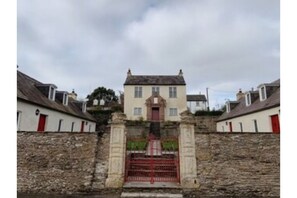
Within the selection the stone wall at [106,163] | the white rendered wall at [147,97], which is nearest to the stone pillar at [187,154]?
the stone wall at [106,163]

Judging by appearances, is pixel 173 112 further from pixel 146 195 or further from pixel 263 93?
pixel 146 195

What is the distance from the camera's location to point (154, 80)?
2719cm

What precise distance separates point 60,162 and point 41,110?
690cm

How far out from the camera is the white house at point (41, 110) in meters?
10.7

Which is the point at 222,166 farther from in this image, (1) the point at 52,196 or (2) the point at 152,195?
(1) the point at 52,196

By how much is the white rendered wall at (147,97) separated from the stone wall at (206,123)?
246cm

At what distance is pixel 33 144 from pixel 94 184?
277cm

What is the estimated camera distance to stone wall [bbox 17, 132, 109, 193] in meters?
6.40

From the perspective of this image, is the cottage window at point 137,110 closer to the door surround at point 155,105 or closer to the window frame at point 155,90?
the door surround at point 155,105

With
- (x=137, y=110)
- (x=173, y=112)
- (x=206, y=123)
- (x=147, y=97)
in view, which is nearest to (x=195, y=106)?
(x=206, y=123)

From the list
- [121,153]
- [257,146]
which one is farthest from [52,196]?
[257,146]

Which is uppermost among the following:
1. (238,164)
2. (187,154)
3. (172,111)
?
(172,111)

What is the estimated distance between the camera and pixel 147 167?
766 centimetres
